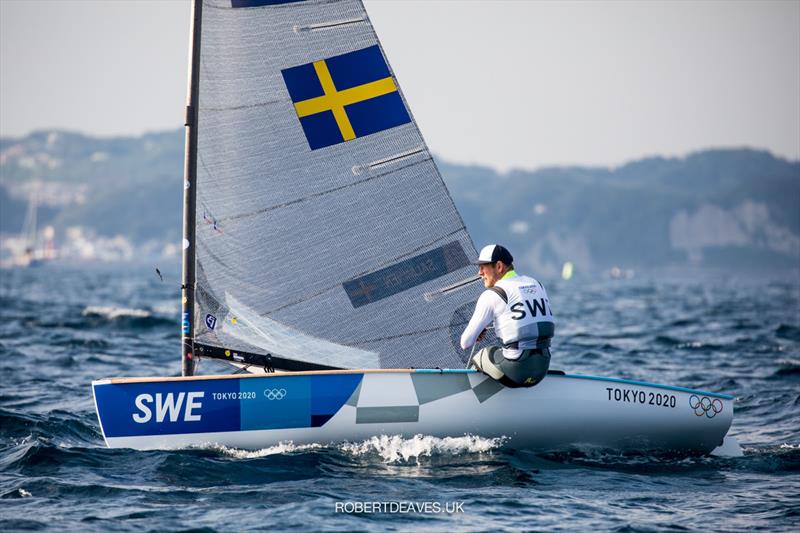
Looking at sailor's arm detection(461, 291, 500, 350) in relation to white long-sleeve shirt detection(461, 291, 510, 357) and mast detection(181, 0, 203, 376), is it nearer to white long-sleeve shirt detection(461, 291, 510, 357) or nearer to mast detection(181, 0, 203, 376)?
white long-sleeve shirt detection(461, 291, 510, 357)

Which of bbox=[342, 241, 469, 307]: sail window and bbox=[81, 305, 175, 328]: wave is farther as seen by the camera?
bbox=[81, 305, 175, 328]: wave

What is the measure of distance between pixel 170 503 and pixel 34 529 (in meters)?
1.01

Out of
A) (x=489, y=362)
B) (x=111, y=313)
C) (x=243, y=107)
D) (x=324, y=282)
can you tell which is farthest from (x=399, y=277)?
(x=111, y=313)

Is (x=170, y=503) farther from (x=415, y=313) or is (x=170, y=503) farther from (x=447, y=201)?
(x=447, y=201)

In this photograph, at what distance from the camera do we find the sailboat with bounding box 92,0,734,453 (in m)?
8.70

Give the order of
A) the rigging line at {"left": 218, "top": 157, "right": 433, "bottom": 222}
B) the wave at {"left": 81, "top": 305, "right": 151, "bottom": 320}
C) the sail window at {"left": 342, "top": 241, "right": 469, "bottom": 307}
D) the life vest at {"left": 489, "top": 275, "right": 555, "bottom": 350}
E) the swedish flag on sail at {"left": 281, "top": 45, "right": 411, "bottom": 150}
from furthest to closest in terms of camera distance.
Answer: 1. the wave at {"left": 81, "top": 305, "right": 151, "bottom": 320}
2. the sail window at {"left": 342, "top": 241, "right": 469, "bottom": 307}
3. the swedish flag on sail at {"left": 281, "top": 45, "right": 411, "bottom": 150}
4. the rigging line at {"left": 218, "top": 157, "right": 433, "bottom": 222}
5. the life vest at {"left": 489, "top": 275, "right": 555, "bottom": 350}

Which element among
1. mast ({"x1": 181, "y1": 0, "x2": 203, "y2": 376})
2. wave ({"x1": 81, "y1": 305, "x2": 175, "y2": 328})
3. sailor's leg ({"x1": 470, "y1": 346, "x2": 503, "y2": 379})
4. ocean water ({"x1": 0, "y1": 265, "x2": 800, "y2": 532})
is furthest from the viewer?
wave ({"x1": 81, "y1": 305, "x2": 175, "y2": 328})

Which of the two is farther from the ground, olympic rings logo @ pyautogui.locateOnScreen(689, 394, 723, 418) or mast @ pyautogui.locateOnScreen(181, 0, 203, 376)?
mast @ pyautogui.locateOnScreen(181, 0, 203, 376)

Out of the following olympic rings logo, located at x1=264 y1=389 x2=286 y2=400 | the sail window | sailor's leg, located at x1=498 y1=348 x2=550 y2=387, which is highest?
the sail window

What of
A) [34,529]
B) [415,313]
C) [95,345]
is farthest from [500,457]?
[95,345]

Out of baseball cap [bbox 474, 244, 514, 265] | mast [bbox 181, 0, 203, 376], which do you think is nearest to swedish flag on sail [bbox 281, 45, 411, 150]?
mast [bbox 181, 0, 203, 376]

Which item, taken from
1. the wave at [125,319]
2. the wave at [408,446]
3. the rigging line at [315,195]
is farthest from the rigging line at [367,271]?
the wave at [125,319]

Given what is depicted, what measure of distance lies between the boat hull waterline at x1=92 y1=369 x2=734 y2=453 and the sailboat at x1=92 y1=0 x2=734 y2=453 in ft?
0.04

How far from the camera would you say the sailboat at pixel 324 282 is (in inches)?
343
